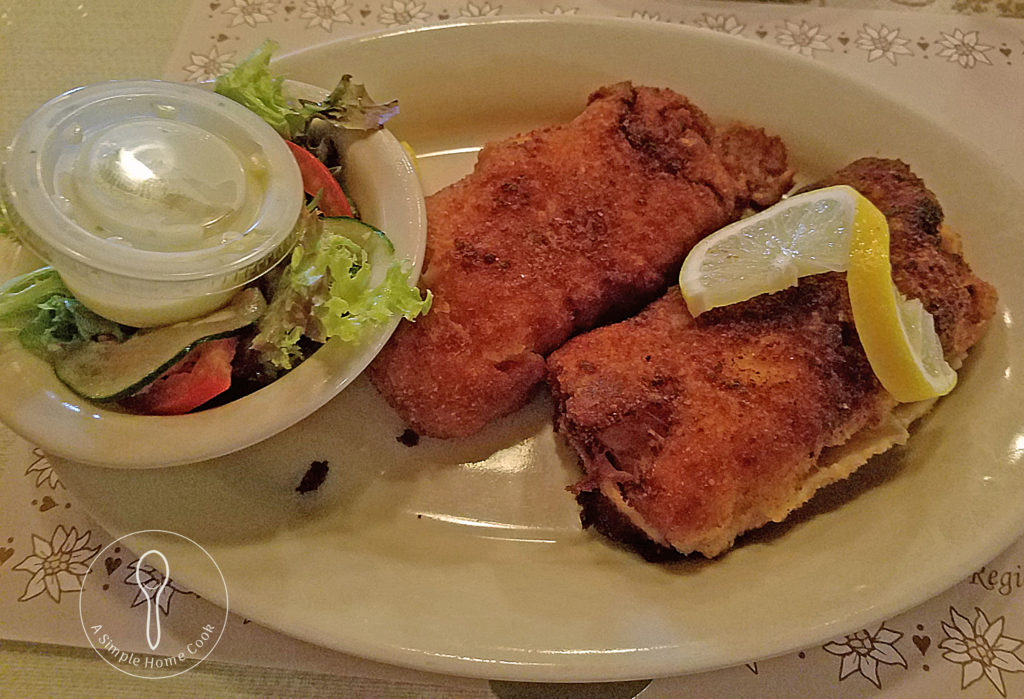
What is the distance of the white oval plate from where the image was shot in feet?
4.14

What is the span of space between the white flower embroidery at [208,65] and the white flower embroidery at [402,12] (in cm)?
48

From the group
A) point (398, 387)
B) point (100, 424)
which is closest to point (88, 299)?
point (100, 424)

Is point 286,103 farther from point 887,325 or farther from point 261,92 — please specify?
point 887,325

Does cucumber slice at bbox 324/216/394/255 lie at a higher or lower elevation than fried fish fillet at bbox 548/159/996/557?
higher

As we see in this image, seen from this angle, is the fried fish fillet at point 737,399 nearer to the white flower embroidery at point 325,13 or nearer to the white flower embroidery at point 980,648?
the white flower embroidery at point 980,648

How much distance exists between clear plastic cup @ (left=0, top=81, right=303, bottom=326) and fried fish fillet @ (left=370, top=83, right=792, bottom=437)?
1.23 ft

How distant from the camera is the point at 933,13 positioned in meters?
2.29

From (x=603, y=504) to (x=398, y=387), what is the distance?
0.49 m

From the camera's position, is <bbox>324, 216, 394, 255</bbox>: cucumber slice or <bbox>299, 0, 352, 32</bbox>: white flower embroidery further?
<bbox>299, 0, 352, 32</bbox>: white flower embroidery

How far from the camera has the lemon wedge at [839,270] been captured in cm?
139

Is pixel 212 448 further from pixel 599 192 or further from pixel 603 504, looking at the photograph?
pixel 599 192

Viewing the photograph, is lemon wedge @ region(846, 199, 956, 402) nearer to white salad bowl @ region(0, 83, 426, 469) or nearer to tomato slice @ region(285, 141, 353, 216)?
white salad bowl @ region(0, 83, 426, 469)

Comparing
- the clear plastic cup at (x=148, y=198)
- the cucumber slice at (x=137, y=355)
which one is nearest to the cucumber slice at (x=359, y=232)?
the clear plastic cup at (x=148, y=198)

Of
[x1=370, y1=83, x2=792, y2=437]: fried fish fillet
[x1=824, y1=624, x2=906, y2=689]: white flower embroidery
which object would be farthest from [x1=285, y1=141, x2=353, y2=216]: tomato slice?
[x1=824, y1=624, x2=906, y2=689]: white flower embroidery
